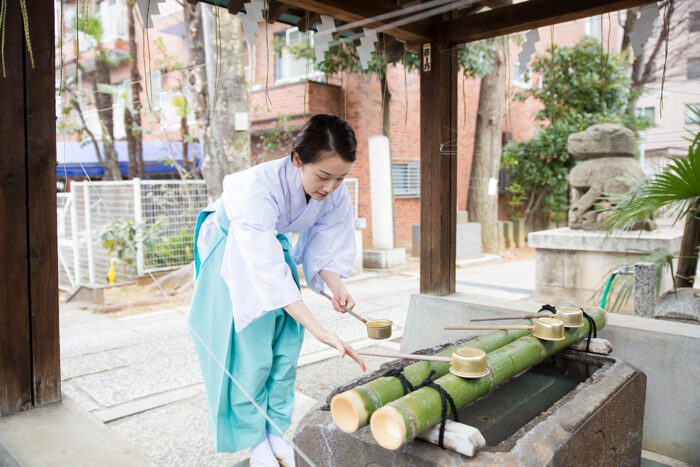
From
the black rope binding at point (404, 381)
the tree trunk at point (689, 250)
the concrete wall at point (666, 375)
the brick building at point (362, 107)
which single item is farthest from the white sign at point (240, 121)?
the black rope binding at point (404, 381)

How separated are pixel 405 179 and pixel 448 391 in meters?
9.66

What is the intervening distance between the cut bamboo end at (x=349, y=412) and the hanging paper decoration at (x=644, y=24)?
2.45 metres

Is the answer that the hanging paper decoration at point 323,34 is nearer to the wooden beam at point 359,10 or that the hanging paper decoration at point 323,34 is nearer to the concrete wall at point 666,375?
the wooden beam at point 359,10

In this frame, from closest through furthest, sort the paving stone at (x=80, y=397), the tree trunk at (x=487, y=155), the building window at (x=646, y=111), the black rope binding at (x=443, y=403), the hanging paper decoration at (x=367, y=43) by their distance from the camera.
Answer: the black rope binding at (x=443, y=403)
the hanging paper decoration at (x=367, y=43)
the paving stone at (x=80, y=397)
the tree trunk at (x=487, y=155)
the building window at (x=646, y=111)

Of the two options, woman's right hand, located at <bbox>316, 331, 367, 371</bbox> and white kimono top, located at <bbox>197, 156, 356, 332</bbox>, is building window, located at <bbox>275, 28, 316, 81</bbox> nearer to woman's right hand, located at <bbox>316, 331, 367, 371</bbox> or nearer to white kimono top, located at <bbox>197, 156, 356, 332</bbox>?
white kimono top, located at <bbox>197, 156, 356, 332</bbox>

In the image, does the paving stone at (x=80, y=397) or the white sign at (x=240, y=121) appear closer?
the paving stone at (x=80, y=397)

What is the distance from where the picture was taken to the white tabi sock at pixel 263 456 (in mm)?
2096

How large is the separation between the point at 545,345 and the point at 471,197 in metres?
9.13

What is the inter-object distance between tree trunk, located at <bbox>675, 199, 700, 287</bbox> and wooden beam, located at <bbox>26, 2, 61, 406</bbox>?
11.2 ft

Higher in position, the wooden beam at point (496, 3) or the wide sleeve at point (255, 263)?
the wooden beam at point (496, 3)

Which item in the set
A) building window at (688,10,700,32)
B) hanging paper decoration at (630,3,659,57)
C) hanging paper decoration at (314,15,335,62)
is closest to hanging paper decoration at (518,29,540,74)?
hanging paper decoration at (630,3,659,57)

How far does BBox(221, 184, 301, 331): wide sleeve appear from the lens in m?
1.85

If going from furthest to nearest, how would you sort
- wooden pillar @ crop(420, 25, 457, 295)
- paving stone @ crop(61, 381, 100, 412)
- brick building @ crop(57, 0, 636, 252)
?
brick building @ crop(57, 0, 636, 252)
wooden pillar @ crop(420, 25, 457, 295)
paving stone @ crop(61, 381, 100, 412)

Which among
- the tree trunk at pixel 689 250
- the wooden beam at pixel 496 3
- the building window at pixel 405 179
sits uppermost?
the wooden beam at pixel 496 3
